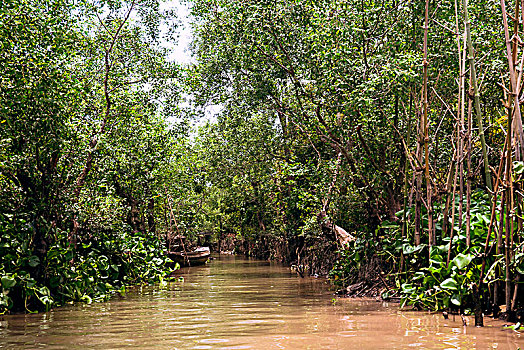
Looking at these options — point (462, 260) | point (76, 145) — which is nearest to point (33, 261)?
point (76, 145)

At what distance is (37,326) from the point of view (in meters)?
6.64

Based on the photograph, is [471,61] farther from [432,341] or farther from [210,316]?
[210,316]

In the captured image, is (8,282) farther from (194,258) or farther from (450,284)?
(194,258)

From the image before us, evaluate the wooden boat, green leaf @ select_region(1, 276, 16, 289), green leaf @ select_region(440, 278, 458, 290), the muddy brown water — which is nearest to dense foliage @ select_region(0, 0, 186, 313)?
green leaf @ select_region(1, 276, 16, 289)

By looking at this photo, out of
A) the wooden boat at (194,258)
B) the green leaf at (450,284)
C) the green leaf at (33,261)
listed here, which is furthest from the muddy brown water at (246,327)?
the wooden boat at (194,258)

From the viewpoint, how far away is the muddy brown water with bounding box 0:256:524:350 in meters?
4.97

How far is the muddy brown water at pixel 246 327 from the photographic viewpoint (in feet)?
16.3

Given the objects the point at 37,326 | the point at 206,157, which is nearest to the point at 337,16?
the point at 37,326

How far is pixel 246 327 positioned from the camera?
6125 mm

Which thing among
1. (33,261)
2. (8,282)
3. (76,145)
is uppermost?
(76,145)

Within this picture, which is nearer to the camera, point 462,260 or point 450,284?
point 462,260

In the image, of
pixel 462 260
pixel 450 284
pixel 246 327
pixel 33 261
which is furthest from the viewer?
pixel 33 261

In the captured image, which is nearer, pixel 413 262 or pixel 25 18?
pixel 413 262

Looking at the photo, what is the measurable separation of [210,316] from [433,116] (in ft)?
18.9
